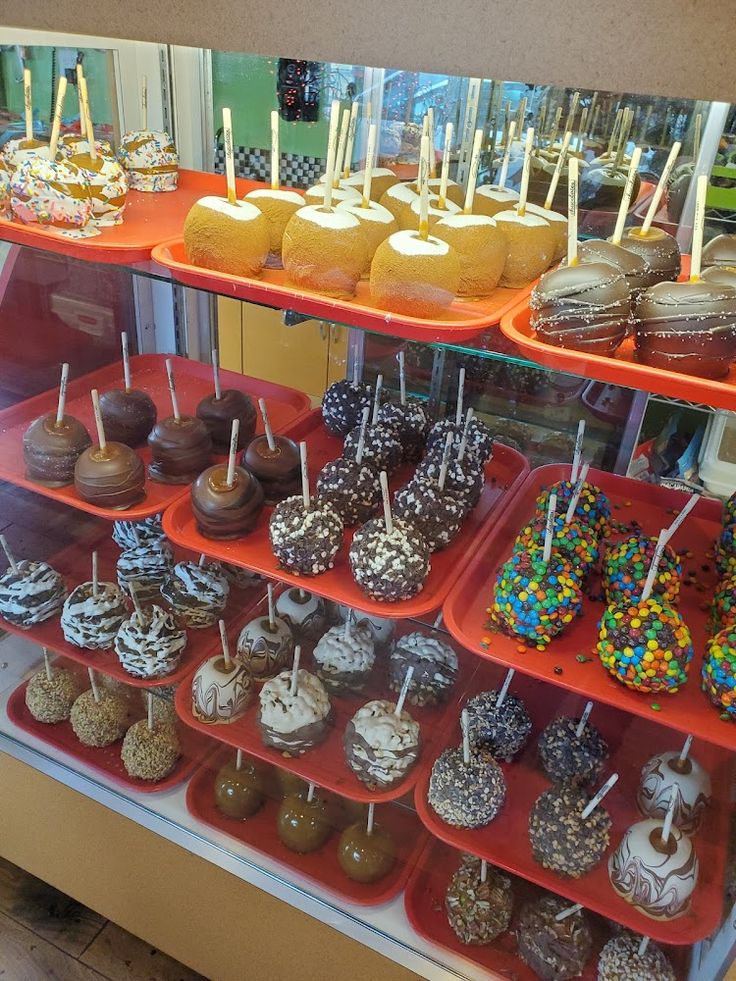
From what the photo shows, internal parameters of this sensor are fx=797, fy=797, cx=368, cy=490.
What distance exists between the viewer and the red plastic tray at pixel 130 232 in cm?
120

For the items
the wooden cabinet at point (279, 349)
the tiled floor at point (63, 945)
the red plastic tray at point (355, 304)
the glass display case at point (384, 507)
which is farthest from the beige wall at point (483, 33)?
the tiled floor at point (63, 945)

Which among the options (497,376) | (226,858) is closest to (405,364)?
(497,376)

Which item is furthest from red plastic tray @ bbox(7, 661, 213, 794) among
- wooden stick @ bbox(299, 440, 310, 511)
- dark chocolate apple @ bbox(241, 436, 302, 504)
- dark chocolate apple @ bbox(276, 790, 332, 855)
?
wooden stick @ bbox(299, 440, 310, 511)

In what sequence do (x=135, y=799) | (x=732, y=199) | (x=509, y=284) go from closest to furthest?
(x=509, y=284)
(x=732, y=199)
(x=135, y=799)

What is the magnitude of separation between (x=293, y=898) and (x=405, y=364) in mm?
1079

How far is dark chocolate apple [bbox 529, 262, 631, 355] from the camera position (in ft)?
3.05

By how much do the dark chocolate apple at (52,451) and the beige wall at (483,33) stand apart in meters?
0.67

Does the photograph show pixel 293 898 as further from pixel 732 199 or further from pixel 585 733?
pixel 732 199

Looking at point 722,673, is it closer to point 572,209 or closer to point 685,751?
point 685,751

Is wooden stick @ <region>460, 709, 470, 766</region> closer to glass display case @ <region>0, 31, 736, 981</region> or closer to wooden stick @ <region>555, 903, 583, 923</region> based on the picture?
glass display case @ <region>0, 31, 736, 981</region>

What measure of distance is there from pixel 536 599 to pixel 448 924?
76 centimetres

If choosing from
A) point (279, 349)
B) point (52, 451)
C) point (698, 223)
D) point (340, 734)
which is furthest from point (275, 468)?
point (698, 223)

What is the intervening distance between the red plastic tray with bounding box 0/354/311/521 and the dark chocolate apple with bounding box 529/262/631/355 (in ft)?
2.68

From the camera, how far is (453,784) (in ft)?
4.42
